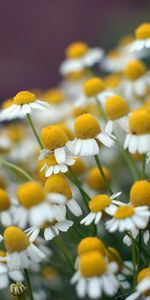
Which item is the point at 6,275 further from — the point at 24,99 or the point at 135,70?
the point at 135,70

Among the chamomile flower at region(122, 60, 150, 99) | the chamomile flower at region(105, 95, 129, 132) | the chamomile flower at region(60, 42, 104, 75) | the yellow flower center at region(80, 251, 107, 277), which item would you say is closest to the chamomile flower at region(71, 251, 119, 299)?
the yellow flower center at region(80, 251, 107, 277)

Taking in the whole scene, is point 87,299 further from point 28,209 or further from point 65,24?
point 65,24

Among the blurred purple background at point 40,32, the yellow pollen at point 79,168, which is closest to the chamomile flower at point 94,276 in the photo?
the yellow pollen at point 79,168

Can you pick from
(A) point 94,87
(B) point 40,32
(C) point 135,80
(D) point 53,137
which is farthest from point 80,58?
(B) point 40,32

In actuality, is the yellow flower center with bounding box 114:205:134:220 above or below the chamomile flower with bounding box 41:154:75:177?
below

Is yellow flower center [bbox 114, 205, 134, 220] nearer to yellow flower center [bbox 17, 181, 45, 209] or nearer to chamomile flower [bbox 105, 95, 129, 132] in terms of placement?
yellow flower center [bbox 17, 181, 45, 209]
